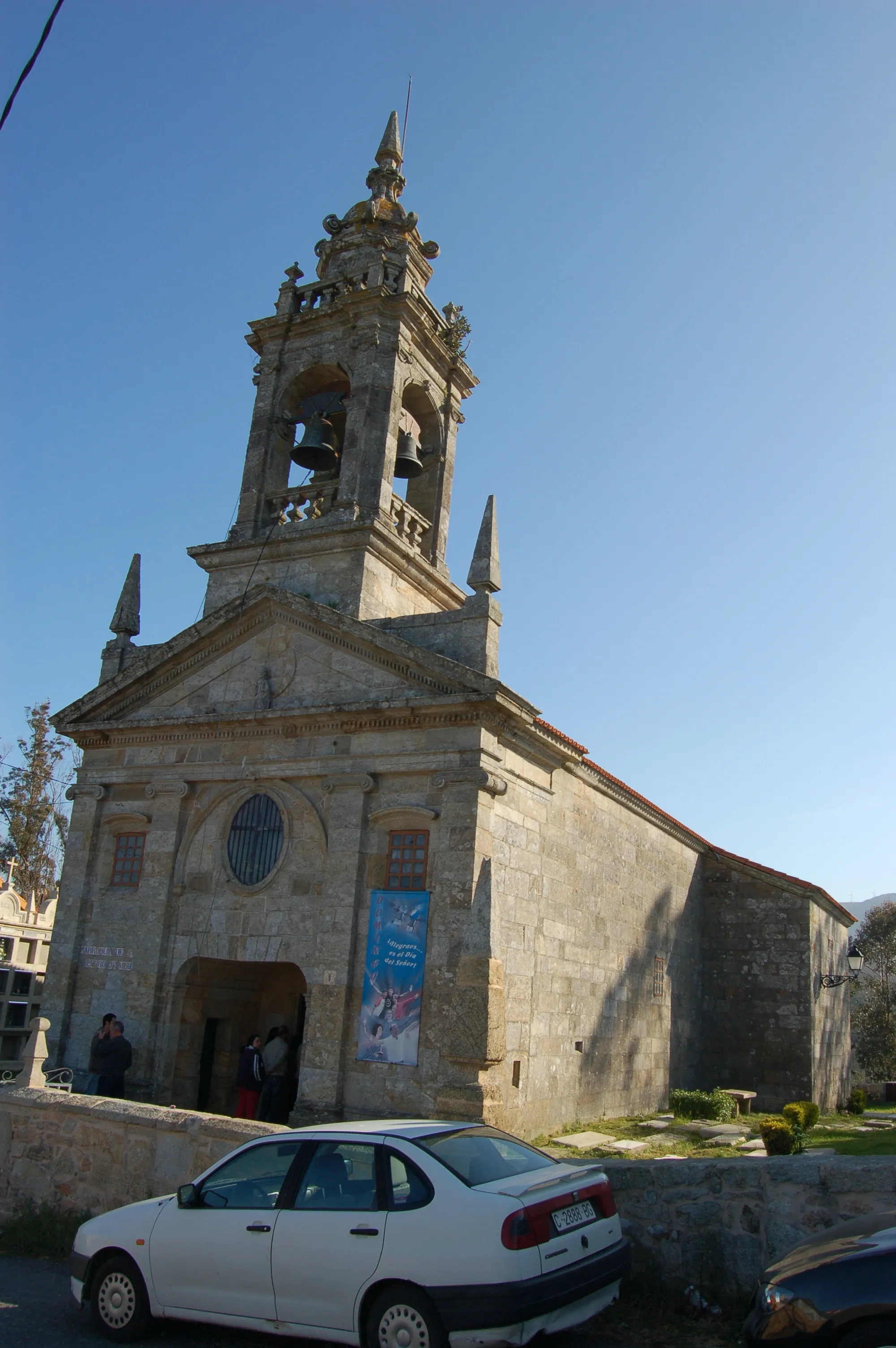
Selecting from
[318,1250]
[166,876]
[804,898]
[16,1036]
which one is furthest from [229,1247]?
[804,898]

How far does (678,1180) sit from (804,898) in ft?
53.5

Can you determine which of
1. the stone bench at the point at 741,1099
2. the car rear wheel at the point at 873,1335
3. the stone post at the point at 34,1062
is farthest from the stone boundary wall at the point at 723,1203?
the stone bench at the point at 741,1099

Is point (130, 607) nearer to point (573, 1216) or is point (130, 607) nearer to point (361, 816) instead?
point (361, 816)

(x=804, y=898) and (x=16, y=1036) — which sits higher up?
(x=804, y=898)

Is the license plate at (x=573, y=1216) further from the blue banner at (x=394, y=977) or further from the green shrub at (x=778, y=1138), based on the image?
the green shrub at (x=778, y=1138)

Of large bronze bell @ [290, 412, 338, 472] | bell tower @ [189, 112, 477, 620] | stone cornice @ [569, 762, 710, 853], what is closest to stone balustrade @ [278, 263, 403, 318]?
bell tower @ [189, 112, 477, 620]

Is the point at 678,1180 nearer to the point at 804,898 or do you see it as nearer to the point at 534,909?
the point at 534,909

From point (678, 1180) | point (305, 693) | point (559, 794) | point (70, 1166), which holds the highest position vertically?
point (305, 693)

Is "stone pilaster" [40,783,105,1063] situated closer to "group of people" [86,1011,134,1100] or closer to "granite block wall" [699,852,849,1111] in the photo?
"group of people" [86,1011,134,1100]

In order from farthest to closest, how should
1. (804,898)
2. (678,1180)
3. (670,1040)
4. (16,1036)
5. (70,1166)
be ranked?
(804,898), (670,1040), (16,1036), (70,1166), (678,1180)

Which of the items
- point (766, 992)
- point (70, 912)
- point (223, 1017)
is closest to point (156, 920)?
point (70, 912)

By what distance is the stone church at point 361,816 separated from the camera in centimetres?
1305

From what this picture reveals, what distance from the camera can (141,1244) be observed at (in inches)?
266

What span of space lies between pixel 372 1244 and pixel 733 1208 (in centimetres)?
239
